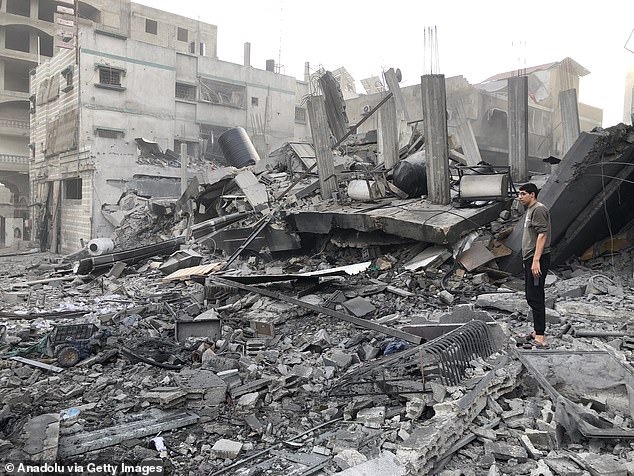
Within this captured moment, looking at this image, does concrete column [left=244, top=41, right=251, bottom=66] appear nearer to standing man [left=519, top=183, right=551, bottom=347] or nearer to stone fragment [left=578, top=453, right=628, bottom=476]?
standing man [left=519, top=183, right=551, bottom=347]

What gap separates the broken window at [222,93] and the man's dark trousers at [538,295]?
80.6 ft

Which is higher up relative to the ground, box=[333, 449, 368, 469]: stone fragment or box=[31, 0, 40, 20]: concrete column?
box=[31, 0, 40, 20]: concrete column

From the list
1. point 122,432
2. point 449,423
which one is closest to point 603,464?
point 449,423

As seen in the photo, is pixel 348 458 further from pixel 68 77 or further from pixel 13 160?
pixel 13 160

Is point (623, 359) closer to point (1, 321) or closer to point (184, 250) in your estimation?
point (1, 321)

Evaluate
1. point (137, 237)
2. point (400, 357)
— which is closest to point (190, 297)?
point (400, 357)

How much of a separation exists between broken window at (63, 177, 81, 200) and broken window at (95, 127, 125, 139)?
2.33 meters

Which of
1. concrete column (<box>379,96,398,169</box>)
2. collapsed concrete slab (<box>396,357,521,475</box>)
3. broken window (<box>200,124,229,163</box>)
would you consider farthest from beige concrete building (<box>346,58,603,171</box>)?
collapsed concrete slab (<box>396,357,521,475</box>)

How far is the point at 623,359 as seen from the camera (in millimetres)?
3840

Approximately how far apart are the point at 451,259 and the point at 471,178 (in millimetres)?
1555

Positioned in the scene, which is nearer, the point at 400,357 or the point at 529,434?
the point at 529,434

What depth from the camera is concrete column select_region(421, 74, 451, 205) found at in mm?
7961

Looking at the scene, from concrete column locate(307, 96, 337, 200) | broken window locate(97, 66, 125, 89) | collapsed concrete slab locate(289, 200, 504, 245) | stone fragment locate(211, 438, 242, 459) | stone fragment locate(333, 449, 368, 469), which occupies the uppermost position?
broken window locate(97, 66, 125, 89)

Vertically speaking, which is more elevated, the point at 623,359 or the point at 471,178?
the point at 471,178
